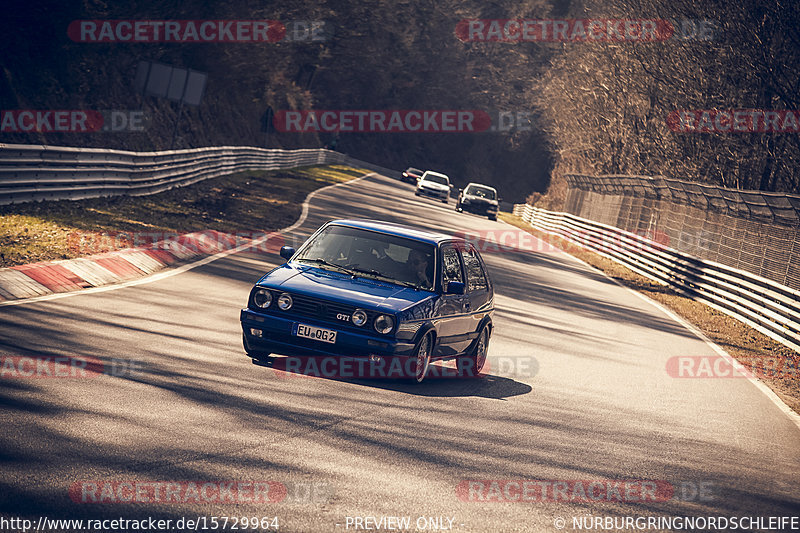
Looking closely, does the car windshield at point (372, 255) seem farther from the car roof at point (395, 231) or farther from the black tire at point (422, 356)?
the black tire at point (422, 356)

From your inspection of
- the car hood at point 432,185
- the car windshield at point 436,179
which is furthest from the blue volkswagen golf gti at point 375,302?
the car windshield at point 436,179

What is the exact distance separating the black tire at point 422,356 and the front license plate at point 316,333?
87cm

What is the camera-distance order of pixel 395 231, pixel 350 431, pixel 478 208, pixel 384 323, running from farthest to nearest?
pixel 478 208 → pixel 395 231 → pixel 384 323 → pixel 350 431

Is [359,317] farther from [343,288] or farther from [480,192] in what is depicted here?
[480,192]

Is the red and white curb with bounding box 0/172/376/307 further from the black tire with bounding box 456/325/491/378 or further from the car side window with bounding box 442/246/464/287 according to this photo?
the black tire with bounding box 456/325/491/378

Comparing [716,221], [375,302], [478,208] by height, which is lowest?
[478,208]

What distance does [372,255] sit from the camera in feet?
34.9

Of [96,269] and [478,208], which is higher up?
[96,269]

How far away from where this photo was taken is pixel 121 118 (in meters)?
42.0

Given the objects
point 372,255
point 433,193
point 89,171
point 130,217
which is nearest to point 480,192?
point 433,193

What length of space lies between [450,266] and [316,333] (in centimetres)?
218

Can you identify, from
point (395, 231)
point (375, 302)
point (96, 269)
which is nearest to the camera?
point (375, 302)

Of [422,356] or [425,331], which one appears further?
[422,356]

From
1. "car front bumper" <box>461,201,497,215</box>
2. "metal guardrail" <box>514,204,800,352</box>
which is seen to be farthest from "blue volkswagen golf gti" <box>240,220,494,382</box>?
"car front bumper" <box>461,201,497,215</box>
